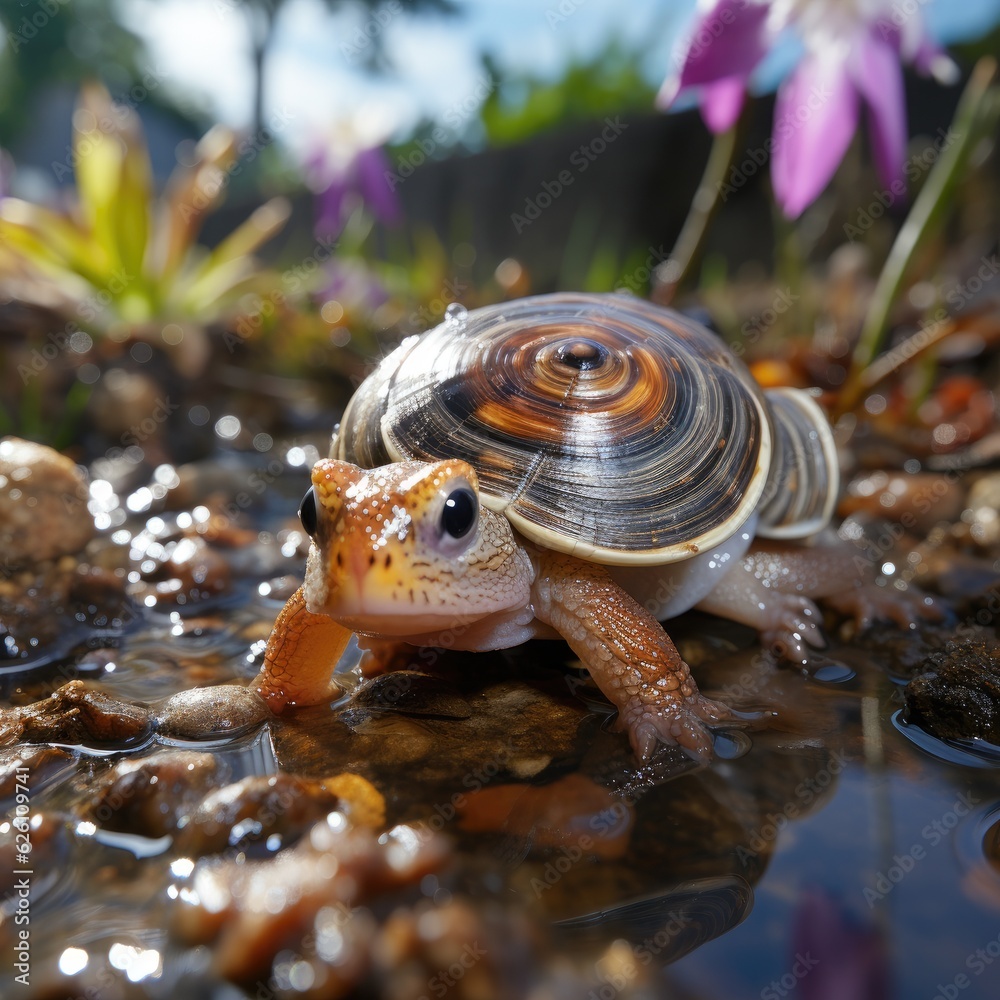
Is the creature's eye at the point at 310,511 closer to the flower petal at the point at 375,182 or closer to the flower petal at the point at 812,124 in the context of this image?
the flower petal at the point at 812,124

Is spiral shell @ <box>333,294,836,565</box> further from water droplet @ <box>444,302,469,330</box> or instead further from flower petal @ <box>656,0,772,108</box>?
flower petal @ <box>656,0,772,108</box>

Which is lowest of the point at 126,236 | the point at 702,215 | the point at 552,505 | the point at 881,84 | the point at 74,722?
the point at 126,236

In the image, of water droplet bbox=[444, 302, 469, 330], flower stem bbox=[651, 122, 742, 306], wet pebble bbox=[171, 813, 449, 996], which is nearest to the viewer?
wet pebble bbox=[171, 813, 449, 996]

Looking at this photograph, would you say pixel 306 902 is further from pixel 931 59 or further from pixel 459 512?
pixel 931 59

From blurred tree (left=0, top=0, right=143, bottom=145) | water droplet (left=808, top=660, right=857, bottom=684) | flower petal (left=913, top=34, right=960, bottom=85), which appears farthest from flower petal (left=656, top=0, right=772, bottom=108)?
blurred tree (left=0, top=0, right=143, bottom=145)

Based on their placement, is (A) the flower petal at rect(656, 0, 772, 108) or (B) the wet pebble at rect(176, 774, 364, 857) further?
(A) the flower petal at rect(656, 0, 772, 108)

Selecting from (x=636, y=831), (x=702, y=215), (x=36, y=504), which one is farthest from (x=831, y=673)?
(x=36, y=504)

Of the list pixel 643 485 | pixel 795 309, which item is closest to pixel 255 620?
pixel 643 485
